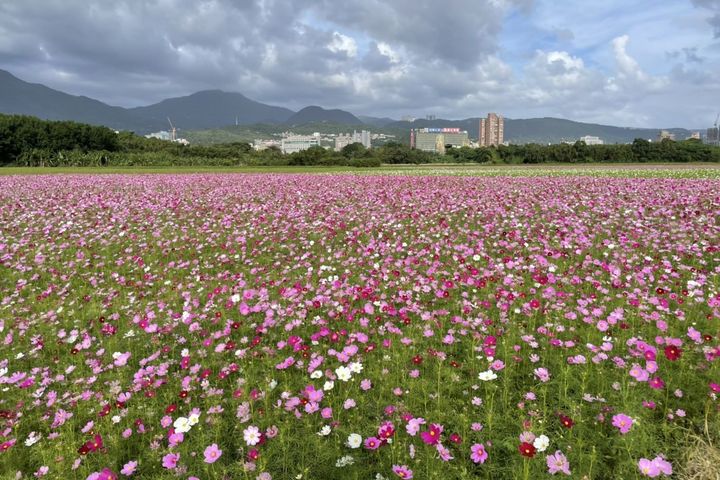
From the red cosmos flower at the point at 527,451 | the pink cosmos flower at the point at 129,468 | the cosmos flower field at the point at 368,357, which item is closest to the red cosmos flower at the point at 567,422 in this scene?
the cosmos flower field at the point at 368,357

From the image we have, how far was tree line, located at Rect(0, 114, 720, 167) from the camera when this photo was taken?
200 feet

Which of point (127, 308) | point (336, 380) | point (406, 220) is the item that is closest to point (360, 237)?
point (406, 220)

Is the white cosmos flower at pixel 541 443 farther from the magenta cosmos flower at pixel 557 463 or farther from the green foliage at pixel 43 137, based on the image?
the green foliage at pixel 43 137

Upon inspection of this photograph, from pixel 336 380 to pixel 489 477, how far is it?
1459mm

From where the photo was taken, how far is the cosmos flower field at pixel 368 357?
256 centimetres

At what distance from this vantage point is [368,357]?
3717mm

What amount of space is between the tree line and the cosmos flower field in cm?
5497

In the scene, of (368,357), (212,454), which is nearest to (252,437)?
(212,454)

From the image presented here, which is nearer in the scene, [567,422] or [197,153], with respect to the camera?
[567,422]

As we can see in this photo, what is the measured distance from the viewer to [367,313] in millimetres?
4605

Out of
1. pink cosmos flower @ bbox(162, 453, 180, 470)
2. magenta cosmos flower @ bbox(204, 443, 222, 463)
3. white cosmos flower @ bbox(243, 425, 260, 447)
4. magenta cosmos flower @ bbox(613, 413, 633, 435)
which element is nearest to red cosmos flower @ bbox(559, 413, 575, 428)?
magenta cosmos flower @ bbox(613, 413, 633, 435)

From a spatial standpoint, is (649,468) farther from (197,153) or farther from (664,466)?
(197,153)

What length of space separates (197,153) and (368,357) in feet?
283

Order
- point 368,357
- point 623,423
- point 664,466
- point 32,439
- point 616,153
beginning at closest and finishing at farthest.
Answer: point 664,466, point 623,423, point 32,439, point 368,357, point 616,153
